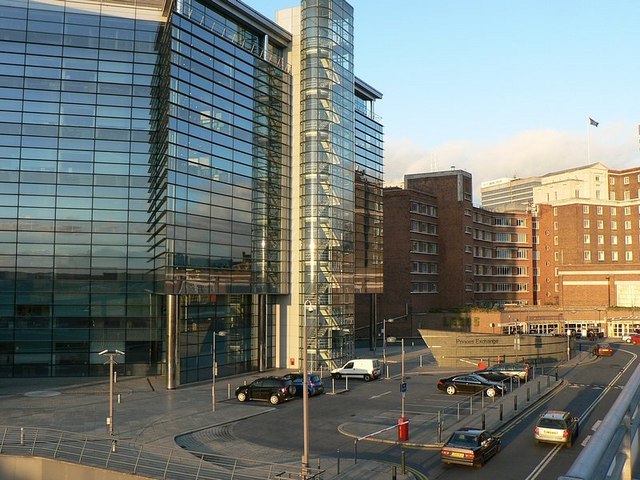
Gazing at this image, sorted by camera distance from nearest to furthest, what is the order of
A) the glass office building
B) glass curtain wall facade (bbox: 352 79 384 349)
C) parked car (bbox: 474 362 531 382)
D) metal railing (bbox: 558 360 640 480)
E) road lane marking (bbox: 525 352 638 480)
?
metal railing (bbox: 558 360 640 480) < road lane marking (bbox: 525 352 638 480) < parked car (bbox: 474 362 531 382) < the glass office building < glass curtain wall facade (bbox: 352 79 384 349)

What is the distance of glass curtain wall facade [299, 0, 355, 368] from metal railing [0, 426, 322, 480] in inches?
1184

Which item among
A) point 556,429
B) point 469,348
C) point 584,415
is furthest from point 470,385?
point 469,348

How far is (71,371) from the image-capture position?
52.0 m

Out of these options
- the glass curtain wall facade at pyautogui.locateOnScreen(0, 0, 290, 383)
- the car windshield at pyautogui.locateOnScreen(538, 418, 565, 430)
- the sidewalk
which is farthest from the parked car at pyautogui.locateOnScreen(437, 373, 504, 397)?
the glass curtain wall facade at pyautogui.locateOnScreen(0, 0, 290, 383)

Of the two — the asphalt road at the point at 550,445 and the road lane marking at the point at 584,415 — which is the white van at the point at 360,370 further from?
the road lane marking at the point at 584,415

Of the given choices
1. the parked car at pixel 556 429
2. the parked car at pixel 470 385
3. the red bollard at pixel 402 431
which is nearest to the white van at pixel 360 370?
the parked car at pixel 470 385

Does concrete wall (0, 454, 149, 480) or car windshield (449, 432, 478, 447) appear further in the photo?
car windshield (449, 432, 478, 447)

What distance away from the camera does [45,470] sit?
25703 mm

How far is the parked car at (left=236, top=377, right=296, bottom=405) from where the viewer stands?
40.5m

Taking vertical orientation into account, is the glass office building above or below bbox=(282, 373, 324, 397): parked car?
above

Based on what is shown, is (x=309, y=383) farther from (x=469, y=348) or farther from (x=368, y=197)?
(x=368, y=197)

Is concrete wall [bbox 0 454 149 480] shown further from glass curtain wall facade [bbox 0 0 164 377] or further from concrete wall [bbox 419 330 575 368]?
concrete wall [bbox 419 330 575 368]

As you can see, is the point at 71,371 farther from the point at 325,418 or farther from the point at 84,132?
the point at 325,418

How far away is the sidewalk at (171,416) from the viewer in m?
28.5
